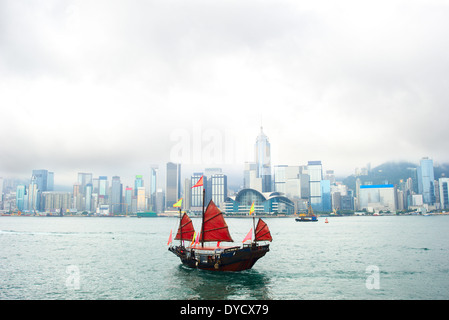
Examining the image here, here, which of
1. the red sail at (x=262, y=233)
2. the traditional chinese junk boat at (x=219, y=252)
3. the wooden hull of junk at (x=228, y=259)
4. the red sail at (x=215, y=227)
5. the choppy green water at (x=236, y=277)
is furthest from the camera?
the red sail at (x=262, y=233)

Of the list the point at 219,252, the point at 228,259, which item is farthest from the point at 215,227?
the point at 228,259

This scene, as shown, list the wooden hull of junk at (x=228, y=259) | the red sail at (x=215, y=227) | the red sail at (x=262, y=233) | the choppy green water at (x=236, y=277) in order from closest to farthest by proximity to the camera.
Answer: the choppy green water at (x=236, y=277) < the wooden hull of junk at (x=228, y=259) < the red sail at (x=215, y=227) < the red sail at (x=262, y=233)

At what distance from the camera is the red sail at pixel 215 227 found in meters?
47.2

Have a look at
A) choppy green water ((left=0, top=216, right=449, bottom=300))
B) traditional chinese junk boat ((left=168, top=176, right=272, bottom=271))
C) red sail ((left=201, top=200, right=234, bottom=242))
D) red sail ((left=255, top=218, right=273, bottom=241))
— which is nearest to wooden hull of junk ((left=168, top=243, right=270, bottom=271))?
traditional chinese junk boat ((left=168, top=176, right=272, bottom=271))

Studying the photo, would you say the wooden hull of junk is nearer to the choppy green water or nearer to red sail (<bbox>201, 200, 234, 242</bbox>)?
the choppy green water

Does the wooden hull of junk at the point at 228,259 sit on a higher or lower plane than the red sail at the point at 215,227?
lower

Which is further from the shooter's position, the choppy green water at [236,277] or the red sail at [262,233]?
the red sail at [262,233]

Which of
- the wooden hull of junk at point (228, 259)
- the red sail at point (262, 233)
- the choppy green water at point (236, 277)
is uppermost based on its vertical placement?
the red sail at point (262, 233)

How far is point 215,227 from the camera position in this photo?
1874 inches

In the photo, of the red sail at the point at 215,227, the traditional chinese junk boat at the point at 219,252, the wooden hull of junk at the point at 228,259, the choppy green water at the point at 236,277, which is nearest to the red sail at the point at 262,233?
the traditional chinese junk boat at the point at 219,252

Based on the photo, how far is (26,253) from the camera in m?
63.0

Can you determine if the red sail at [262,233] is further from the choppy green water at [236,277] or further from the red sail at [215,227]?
the red sail at [215,227]
